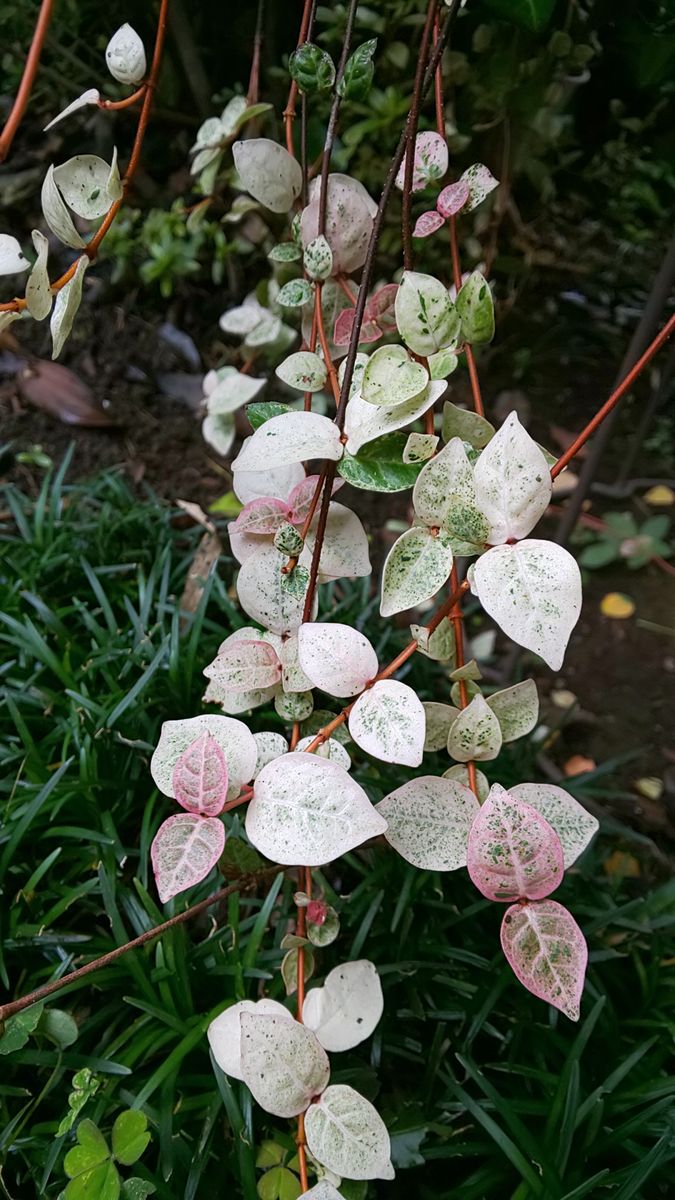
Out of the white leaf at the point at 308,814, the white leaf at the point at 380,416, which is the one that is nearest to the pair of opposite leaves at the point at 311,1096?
the white leaf at the point at 308,814

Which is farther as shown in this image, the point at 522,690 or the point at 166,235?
the point at 166,235

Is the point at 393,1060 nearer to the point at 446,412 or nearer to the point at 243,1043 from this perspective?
the point at 243,1043

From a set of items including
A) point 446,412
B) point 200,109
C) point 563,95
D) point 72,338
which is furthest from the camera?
point 72,338

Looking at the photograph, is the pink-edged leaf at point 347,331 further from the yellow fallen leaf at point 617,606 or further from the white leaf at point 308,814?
the yellow fallen leaf at point 617,606

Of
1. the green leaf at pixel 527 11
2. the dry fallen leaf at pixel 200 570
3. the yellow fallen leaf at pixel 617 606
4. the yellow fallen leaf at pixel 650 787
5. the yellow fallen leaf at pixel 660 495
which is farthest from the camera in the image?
the yellow fallen leaf at pixel 660 495

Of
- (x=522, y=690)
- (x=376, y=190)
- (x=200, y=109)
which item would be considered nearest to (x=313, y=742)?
(x=522, y=690)

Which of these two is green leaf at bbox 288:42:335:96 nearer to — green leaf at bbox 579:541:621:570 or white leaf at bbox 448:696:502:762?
white leaf at bbox 448:696:502:762

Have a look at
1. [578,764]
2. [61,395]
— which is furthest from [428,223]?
[61,395]
